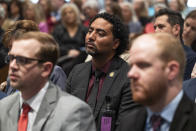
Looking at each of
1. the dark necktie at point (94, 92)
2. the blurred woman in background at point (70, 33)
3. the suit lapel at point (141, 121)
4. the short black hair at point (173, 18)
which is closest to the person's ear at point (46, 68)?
the suit lapel at point (141, 121)

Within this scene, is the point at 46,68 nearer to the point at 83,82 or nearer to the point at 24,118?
the point at 24,118

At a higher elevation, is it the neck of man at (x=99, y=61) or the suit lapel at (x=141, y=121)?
the suit lapel at (x=141, y=121)

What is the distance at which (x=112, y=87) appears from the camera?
3.79 m

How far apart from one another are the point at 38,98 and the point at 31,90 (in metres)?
0.07

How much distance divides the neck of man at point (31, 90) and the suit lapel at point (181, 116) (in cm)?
99

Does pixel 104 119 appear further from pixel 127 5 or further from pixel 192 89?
pixel 127 5

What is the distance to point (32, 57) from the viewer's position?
2.85 m

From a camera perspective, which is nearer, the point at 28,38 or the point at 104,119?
the point at 28,38

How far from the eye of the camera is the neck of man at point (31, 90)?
285cm

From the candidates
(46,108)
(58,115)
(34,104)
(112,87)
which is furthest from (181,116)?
(112,87)

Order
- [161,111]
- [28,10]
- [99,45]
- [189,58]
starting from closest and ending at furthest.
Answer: [161,111] < [99,45] < [189,58] < [28,10]

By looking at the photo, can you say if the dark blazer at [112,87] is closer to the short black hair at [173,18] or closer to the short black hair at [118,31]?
the short black hair at [118,31]

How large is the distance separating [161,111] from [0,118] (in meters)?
1.18

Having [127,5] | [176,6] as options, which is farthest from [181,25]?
[127,5]
